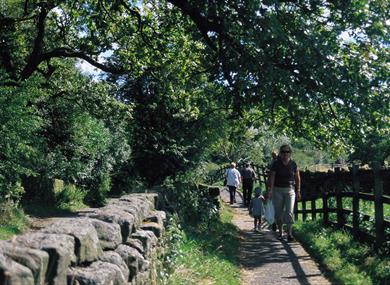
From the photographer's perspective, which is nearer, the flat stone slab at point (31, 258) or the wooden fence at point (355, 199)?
the flat stone slab at point (31, 258)

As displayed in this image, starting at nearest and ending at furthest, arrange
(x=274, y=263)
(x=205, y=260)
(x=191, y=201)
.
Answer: (x=205, y=260) → (x=274, y=263) → (x=191, y=201)

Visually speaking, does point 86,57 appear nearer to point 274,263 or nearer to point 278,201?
point 278,201

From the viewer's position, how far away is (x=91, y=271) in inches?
150

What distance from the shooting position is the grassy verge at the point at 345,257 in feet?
24.5

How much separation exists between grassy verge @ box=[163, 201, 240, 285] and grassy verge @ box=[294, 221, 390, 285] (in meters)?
1.44

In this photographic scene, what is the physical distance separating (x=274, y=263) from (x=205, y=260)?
1178 mm

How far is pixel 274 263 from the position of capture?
912cm

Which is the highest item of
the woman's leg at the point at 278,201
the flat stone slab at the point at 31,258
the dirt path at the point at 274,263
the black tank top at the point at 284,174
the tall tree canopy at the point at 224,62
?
the tall tree canopy at the point at 224,62

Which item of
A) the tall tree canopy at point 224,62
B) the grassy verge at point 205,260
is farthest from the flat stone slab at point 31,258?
the tall tree canopy at point 224,62

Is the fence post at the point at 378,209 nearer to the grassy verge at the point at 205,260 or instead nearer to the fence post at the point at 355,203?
the fence post at the point at 355,203

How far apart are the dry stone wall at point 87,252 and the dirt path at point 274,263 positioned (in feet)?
7.46

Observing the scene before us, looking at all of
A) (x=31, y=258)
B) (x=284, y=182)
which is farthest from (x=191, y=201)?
(x=31, y=258)

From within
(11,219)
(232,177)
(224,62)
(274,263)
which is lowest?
(274,263)

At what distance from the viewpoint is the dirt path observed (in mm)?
7898
